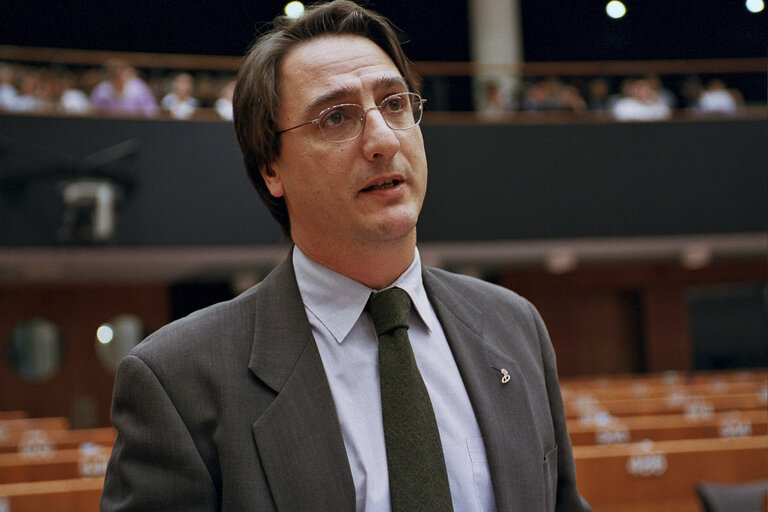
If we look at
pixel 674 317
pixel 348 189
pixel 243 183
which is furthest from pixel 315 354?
pixel 674 317

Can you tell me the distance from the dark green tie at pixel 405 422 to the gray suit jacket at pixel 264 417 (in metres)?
0.09

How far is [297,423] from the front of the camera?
4.12 ft

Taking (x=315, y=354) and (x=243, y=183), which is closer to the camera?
(x=315, y=354)

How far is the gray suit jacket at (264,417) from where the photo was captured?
120cm

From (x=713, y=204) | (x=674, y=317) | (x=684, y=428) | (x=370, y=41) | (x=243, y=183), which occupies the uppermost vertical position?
(x=370, y=41)

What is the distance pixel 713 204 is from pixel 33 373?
9.22 m

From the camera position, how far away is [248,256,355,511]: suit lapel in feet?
3.97

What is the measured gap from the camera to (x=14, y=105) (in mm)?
8312

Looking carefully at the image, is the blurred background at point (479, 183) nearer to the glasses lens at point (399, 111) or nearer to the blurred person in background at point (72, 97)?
the blurred person in background at point (72, 97)

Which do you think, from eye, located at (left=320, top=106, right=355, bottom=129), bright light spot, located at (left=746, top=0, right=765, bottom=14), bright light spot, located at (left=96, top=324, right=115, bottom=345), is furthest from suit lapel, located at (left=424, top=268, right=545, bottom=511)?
bright light spot, located at (left=96, top=324, right=115, bottom=345)

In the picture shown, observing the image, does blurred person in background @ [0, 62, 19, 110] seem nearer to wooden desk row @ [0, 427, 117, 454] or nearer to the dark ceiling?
wooden desk row @ [0, 427, 117, 454]

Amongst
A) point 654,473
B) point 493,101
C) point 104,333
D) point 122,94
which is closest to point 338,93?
point 654,473

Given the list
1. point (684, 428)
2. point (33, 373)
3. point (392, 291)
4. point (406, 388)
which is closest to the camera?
point (406, 388)

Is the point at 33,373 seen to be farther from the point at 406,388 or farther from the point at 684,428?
the point at 406,388
